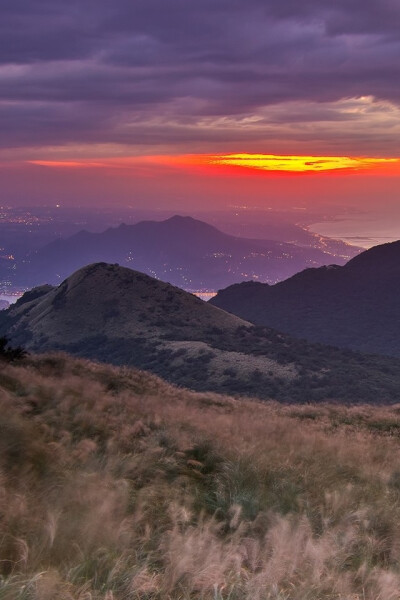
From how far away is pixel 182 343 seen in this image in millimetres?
92938

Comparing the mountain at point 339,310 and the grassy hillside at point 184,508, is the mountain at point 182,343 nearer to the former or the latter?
the mountain at point 339,310

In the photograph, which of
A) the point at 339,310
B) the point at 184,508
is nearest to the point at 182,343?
the point at 184,508

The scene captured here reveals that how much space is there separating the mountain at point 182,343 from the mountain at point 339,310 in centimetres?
4641

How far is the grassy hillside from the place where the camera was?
14.7ft

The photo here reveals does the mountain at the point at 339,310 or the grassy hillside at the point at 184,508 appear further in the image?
the mountain at the point at 339,310

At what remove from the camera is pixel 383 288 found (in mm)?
187000

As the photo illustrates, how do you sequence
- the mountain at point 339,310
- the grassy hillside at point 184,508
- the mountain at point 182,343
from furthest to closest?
the mountain at point 339,310
the mountain at point 182,343
the grassy hillside at point 184,508

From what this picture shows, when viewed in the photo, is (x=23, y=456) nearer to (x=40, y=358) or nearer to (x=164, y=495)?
(x=164, y=495)

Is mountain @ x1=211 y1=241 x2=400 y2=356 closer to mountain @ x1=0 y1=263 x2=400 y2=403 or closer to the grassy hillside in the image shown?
mountain @ x1=0 y1=263 x2=400 y2=403

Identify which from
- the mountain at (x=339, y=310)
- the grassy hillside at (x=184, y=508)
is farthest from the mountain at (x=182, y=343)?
the grassy hillside at (x=184, y=508)

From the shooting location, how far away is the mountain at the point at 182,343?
245 ft

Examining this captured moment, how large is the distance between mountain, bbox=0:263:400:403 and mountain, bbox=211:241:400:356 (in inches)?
1827

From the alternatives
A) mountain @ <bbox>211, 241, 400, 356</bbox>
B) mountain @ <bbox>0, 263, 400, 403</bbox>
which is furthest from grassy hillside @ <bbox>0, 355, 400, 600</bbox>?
mountain @ <bbox>211, 241, 400, 356</bbox>

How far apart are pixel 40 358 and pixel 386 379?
6709cm
